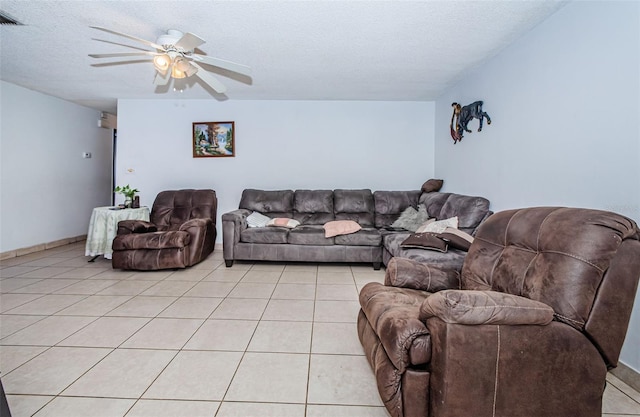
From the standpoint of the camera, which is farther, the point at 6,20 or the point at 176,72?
the point at 176,72

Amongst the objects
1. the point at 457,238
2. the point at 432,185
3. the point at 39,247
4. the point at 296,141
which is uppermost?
the point at 296,141

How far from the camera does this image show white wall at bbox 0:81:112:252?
4.27 meters

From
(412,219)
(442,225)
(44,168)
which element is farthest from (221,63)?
(44,168)

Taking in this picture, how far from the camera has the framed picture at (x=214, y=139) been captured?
4.88 meters

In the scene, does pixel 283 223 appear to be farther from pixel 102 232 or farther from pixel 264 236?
pixel 102 232

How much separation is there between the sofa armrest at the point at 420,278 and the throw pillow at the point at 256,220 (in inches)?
101

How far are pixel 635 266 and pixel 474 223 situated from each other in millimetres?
1871

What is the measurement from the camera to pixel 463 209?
10.6ft

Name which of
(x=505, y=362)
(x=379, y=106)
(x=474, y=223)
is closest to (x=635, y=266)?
(x=505, y=362)

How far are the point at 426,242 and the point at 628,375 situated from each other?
146 cm

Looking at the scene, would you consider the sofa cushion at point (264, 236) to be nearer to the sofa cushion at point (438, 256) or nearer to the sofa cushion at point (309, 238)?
the sofa cushion at point (309, 238)

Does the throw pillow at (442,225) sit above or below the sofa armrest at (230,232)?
above

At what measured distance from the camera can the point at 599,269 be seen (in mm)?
1234

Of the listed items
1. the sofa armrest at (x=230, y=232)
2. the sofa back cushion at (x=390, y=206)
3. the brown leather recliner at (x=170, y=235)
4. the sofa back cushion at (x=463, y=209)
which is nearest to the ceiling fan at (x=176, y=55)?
the sofa armrest at (x=230, y=232)
